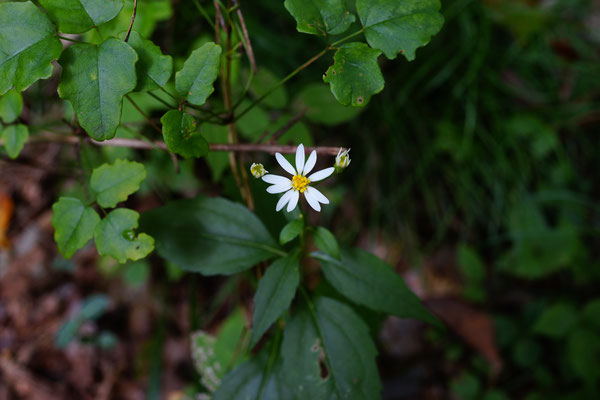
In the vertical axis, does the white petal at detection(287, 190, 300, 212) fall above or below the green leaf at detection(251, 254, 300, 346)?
above

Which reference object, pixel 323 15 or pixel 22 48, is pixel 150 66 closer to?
pixel 22 48

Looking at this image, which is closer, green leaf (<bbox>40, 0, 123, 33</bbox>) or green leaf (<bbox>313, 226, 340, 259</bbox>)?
green leaf (<bbox>40, 0, 123, 33</bbox>)

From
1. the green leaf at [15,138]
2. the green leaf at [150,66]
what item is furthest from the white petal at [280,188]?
the green leaf at [15,138]

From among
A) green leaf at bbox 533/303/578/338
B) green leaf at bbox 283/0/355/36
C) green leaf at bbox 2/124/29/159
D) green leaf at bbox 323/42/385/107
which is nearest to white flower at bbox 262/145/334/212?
green leaf at bbox 323/42/385/107

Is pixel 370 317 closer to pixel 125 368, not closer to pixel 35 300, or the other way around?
pixel 125 368

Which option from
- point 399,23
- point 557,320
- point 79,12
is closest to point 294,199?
point 399,23

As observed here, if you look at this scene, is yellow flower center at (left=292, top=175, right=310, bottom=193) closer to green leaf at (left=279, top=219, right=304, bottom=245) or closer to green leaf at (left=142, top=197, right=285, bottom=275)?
green leaf at (left=279, top=219, right=304, bottom=245)

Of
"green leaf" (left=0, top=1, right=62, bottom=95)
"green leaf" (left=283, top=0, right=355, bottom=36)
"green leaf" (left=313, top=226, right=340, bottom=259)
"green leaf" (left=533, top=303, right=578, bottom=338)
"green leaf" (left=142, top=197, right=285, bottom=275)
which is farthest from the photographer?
"green leaf" (left=533, top=303, right=578, bottom=338)

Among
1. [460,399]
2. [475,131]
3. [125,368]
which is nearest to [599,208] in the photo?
[475,131]
